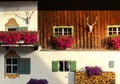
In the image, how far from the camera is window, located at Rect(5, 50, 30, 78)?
2659cm

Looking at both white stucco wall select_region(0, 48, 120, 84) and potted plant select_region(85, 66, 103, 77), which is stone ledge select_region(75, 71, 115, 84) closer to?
potted plant select_region(85, 66, 103, 77)

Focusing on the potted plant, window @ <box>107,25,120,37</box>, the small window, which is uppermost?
window @ <box>107,25,120,37</box>

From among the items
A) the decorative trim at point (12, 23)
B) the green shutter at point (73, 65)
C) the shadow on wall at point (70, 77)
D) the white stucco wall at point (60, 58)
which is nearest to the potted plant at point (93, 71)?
the white stucco wall at point (60, 58)

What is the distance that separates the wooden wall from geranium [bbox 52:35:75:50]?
0.50 m

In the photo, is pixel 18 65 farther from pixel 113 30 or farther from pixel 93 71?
pixel 113 30

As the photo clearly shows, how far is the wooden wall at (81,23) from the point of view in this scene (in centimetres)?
2683

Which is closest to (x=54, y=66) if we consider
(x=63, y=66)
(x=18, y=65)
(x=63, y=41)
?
(x=63, y=66)

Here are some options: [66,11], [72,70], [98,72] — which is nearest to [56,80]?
[72,70]

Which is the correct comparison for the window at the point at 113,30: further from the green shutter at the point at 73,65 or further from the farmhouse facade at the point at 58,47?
the green shutter at the point at 73,65

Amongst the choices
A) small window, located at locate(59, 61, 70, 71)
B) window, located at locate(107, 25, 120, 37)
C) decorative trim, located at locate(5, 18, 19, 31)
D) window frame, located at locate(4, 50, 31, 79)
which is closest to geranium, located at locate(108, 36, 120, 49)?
window, located at locate(107, 25, 120, 37)

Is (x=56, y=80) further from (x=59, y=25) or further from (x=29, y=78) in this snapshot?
(x=59, y=25)

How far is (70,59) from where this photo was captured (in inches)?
1045

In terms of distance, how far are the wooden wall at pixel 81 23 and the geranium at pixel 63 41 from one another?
0.50 meters

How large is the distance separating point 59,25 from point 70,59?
2.53 meters
